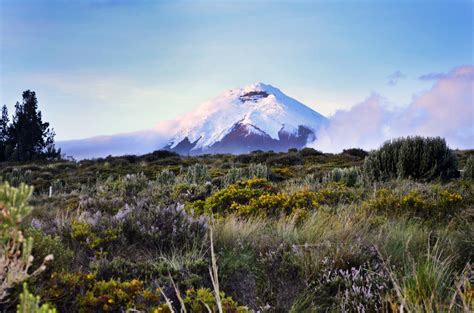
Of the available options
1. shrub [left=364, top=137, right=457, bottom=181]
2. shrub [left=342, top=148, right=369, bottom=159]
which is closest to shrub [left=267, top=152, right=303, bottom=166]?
shrub [left=342, top=148, right=369, bottom=159]

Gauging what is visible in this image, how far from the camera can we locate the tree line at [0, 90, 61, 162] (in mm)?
45781

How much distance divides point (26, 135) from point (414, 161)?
4346cm

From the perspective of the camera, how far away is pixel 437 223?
687 centimetres

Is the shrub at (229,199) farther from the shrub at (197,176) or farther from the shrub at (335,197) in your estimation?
the shrub at (197,176)

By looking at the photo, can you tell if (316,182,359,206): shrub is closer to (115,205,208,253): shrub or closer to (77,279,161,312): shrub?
(115,205,208,253): shrub

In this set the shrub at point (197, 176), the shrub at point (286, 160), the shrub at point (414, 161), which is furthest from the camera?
the shrub at point (286, 160)


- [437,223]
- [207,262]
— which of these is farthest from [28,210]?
[437,223]

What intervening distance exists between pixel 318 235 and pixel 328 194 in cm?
373

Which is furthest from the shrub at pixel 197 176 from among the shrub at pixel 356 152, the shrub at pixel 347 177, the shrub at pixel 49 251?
the shrub at pixel 356 152

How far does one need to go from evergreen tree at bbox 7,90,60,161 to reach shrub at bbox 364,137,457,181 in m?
39.5

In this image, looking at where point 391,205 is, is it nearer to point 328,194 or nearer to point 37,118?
point 328,194

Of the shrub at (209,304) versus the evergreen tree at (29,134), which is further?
the evergreen tree at (29,134)

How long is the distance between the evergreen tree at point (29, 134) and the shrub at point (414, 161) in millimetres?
39524

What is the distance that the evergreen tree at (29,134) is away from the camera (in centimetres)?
4615
